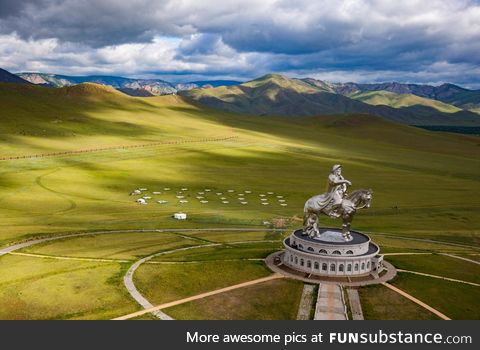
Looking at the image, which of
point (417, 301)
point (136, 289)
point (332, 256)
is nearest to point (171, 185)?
point (136, 289)

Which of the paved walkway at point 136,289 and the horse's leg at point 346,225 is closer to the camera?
the paved walkway at point 136,289

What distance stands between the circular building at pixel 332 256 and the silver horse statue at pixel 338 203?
201cm

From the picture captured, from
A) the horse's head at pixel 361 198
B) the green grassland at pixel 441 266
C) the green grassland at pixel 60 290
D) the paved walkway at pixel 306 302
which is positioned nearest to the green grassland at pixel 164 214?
the green grassland at pixel 60 290

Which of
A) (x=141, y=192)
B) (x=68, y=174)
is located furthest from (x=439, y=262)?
(x=68, y=174)

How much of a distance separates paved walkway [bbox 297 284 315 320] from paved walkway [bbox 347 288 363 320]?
15.3 ft

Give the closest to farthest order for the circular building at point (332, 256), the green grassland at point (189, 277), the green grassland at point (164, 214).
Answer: the green grassland at point (189, 277) < the green grassland at point (164, 214) < the circular building at point (332, 256)

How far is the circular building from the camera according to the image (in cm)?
6147

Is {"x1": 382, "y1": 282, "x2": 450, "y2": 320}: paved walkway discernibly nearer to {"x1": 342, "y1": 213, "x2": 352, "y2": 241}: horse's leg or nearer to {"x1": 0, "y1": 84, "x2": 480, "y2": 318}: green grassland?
{"x1": 0, "y1": 84, "x2": 480, "y2": 318}: green grassland

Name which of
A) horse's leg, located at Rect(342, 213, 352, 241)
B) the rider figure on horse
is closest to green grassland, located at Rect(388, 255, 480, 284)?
horse's leg, located at Rect(342, 213, 352, 241)

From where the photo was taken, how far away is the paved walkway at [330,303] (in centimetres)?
5023

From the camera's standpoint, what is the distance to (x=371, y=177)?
570 feet

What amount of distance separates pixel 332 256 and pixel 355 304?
9.17 m

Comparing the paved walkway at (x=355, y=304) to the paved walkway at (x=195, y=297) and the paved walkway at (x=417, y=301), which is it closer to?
the paved walkway at (x=417, y=301)

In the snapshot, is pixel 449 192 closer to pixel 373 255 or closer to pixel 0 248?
pixel 373 255
